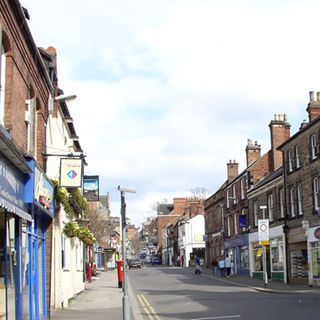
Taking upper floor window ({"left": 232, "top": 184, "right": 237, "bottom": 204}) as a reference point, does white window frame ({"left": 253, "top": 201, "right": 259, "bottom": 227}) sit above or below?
below

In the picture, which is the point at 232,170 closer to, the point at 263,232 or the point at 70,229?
the point at 263,232

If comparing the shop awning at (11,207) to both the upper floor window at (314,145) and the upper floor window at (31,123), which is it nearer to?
the upper floor window at (31,123)

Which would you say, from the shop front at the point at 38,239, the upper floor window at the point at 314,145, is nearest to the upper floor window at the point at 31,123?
the shop front at the point at 38,239

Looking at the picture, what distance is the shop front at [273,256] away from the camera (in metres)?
37.9

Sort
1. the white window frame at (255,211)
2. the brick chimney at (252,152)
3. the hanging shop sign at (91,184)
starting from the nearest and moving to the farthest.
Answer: the hanging shop sign at (91,184) < the white window frame at (255,211) < the brick chimney at (252,152)

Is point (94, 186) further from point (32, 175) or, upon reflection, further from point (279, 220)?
point (279, 220)

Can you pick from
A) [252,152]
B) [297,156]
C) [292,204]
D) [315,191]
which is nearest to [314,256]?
[315,191]

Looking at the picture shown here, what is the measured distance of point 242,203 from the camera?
163 ft

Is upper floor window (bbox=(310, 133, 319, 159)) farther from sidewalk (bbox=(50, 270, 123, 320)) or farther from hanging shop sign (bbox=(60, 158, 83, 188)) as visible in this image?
hanging shop sign (bbox=(60, 158, 83, 188))


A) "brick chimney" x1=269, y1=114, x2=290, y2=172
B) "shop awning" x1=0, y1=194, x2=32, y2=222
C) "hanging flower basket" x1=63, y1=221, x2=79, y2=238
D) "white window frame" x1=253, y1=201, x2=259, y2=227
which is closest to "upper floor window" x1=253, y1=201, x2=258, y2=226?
"white window frame" x1=253, y1=201, x2=259, y2=227

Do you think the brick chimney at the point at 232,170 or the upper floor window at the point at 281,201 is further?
the brick chimney at the point at 232,170

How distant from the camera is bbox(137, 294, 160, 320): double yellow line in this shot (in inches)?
717

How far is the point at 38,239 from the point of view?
1501 centimetres

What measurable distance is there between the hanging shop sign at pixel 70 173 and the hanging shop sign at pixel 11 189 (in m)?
4.46
